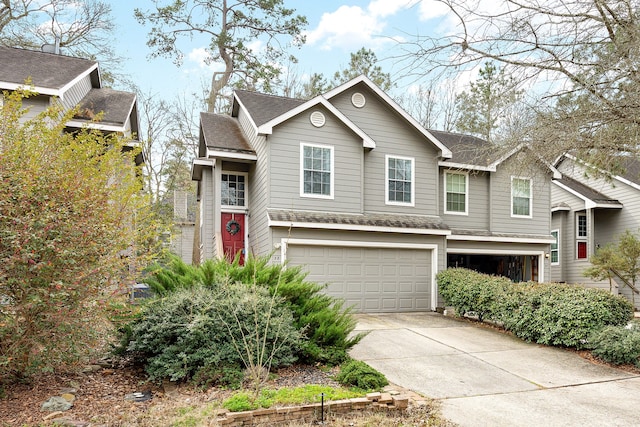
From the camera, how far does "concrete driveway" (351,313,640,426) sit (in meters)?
5.20

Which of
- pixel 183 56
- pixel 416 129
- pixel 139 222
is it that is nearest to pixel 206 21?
pixel 183 56

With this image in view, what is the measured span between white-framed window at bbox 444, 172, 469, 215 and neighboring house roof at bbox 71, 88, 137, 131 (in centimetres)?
976

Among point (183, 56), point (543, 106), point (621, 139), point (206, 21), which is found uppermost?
point (206, 21)

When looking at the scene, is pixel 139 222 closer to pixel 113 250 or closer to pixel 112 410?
pixel 113 250

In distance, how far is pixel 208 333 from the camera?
5859 mm

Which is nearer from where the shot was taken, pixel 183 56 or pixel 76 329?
pixel 76 329

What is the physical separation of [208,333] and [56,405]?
175cm

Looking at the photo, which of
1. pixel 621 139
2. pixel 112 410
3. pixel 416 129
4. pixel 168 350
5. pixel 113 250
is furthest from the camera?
pixel 416 129

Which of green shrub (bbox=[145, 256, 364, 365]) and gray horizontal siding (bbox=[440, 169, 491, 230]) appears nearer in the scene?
green shrub (bbox=[145, 256, 364, 365])

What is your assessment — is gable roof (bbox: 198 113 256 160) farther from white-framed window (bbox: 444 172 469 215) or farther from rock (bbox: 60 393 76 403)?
rock (bbox: 60 393 76 403)

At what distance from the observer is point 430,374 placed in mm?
6664

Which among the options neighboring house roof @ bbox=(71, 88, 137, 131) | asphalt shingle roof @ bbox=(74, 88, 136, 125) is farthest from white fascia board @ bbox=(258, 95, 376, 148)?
asphalt shingle roof @ bbox=(74, 88, 136, 125)

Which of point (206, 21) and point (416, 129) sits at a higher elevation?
point (206, 21)

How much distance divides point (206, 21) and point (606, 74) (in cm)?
2166
